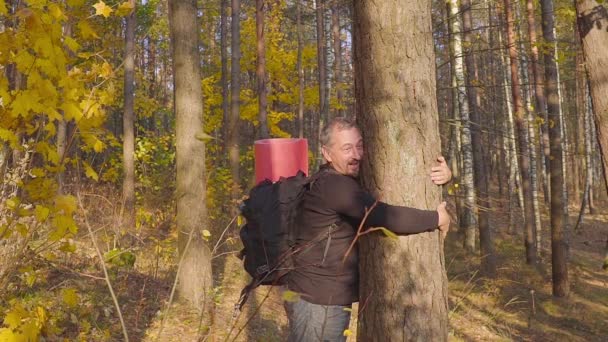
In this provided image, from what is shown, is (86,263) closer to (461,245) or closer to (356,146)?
(356,146)

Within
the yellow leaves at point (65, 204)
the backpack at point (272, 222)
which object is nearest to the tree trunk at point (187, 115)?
the backpack at point (272, 222)

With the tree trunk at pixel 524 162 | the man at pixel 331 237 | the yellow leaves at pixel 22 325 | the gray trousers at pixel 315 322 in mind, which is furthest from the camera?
the tree trunk at pixel 524 162

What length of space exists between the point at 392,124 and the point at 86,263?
568cm

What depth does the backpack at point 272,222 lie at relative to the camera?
9.46 ft

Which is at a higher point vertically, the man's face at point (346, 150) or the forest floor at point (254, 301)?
the man's face at point (346, 150)

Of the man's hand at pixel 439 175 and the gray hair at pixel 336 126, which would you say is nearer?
the man's hand at pixel 439 175

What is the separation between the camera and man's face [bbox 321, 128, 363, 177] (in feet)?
9.32

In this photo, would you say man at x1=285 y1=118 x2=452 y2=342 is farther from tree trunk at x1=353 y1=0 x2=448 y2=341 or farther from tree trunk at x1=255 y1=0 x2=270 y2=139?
tree trunk at x1=255 y1=0 x2=270 y2=139

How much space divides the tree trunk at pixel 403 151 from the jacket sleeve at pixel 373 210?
78 millimetres

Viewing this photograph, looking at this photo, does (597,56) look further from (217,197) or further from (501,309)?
(217,197)

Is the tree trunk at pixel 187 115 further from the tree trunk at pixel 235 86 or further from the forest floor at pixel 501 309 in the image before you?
the tree trunk at pixel 235 86

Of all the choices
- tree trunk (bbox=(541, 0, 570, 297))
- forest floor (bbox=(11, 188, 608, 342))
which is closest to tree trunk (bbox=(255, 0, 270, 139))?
forest floor (bbox=(11, 188, 608, 342))

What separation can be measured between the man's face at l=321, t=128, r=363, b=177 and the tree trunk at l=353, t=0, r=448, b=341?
17 cm

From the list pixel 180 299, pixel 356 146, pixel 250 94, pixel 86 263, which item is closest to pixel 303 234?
pixel 356 146
